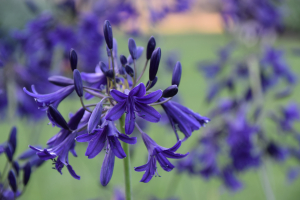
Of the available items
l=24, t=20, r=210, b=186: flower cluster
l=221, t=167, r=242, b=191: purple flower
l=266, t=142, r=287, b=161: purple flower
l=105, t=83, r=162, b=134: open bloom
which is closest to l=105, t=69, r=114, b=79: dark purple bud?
l=24, t=20, r=210, b=186: flower cluster

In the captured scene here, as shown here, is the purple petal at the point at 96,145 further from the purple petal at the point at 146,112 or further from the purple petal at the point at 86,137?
the purple petal at the point at 146,112

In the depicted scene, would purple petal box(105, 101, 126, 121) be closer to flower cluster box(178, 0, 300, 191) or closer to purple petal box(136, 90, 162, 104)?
purple petal box(136, 90, 162, 104)

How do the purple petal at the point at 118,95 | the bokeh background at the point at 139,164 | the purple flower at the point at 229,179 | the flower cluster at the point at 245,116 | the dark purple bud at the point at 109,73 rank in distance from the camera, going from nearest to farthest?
the purple petal at the point at 118,95, the dark purple bud at the point at 109,73, the flower cluster at the point at 245,116, the purple flower at the point at 229,179, the bokeh background at the point at 139,164

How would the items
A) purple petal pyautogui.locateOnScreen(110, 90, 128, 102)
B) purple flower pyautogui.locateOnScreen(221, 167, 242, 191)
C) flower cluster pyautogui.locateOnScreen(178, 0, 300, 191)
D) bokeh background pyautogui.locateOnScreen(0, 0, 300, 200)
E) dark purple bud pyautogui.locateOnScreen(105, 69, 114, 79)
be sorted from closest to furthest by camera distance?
purple petal pyautogui.locateOnScreen(110, 90, 128, 102)
dark purple bud pyautogui.locateOnScreen(105, 69, 114, 79)
flower cluster pyautogui.locateOnScreen(178, 0, 300, 191)
purple flower pyautogui.locateOnScreen(221, 167, 242, 191)
bokeh background pyautogui.locateOnScreen(0, 0, 300, 200)

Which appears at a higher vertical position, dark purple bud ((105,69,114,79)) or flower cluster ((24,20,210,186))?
dark purple bud ((105,69,114,79))

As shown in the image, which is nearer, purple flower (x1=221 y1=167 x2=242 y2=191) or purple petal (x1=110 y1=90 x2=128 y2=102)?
purple petal (x1=110 y1=90 x2=128 y2=102)

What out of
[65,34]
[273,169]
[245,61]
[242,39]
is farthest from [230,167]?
[273,169]

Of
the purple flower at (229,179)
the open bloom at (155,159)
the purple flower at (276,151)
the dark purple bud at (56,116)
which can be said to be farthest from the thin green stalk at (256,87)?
the dark purple bud at (56,116)
